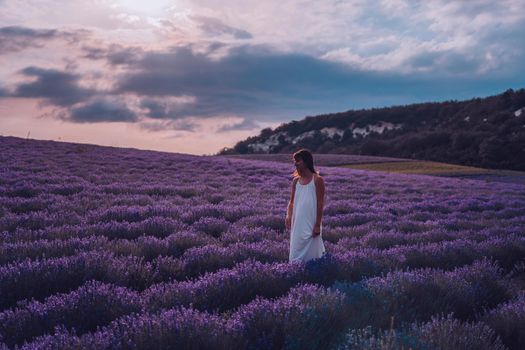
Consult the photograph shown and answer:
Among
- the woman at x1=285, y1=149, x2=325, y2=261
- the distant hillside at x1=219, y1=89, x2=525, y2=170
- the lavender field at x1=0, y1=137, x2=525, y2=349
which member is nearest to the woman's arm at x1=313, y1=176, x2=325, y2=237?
the woman at x1=285, y1=149, x2=325, y2=261

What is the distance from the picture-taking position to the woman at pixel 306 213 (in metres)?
→ 6.37

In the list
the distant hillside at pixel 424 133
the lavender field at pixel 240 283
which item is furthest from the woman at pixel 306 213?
the distant hillside at pixel 424 133

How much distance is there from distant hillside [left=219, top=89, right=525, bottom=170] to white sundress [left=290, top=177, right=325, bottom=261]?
54.6 m

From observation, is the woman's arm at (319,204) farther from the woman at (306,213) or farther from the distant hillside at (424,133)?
the distant hillside at (424,133)

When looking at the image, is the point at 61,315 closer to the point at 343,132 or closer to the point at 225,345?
the point at 225,345

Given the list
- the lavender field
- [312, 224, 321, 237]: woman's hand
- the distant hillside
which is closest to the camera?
the lavender field

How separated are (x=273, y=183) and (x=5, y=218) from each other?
11224mm

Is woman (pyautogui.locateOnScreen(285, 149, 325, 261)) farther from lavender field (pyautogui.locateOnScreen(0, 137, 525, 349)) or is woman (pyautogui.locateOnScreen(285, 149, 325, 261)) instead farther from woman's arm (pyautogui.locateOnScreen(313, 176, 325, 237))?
lavender field (pyautogui.locateOnScreen(0, 137, 525, 349))

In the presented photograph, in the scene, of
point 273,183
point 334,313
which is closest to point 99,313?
point 334,313

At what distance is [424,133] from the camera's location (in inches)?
3049

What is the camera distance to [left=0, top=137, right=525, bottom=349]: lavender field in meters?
3.43

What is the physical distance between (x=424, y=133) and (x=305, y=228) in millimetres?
75903

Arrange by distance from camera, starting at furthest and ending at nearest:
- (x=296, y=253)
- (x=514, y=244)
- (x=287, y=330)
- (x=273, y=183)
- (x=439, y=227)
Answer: (x=273, y=183) → (x=439, y=227) → (x=514, y=244) → (x=296, y=253) → (x=287, y=330)

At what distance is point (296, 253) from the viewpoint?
639 cm
